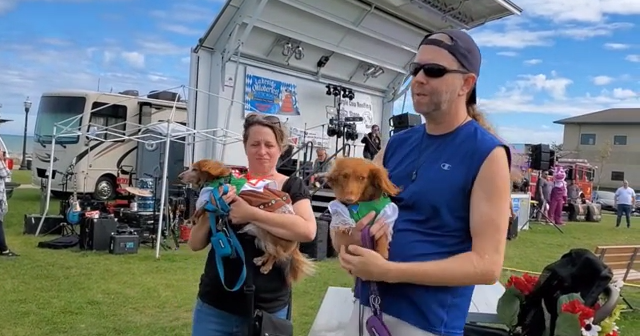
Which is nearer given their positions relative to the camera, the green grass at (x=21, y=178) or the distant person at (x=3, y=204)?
the distant person at (x=3, y=204)

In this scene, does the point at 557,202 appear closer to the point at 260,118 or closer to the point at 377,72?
the point at 377,72

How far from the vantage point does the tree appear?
157ft

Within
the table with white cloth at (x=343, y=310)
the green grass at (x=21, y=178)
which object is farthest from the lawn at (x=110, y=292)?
the green grass at (x=21, y=178)

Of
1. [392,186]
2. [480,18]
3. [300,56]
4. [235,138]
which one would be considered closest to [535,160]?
[480,18]

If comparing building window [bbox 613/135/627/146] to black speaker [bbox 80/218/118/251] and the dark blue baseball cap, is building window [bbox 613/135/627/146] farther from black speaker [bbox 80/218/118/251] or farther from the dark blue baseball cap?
the dark blue baseball cap

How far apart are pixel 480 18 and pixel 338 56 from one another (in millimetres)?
3895

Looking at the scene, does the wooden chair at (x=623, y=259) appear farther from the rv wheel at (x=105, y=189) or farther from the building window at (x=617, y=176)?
the building window at (x=617, y=176)

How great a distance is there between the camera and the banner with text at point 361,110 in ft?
45.5

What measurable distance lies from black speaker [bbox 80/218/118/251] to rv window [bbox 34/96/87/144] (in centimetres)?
644

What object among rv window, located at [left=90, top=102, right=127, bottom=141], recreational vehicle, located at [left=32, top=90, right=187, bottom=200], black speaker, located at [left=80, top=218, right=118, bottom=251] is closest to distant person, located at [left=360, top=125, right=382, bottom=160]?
recreational vehicle, located at [left=32, top=90, right=187, bottom=200]

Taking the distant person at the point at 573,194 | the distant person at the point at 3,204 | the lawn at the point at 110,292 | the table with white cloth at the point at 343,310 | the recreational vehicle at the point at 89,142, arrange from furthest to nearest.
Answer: the distant person at the point at 573,194 → the recreational vehicle at the point at 89,142 → the distant person at the point at 3,204 → the lawn at the point at 110,292 → the table with white cloth at the point at 343,310

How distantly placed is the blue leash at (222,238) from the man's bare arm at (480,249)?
99 cm

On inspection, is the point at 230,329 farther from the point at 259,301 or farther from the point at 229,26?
the point at 229,26

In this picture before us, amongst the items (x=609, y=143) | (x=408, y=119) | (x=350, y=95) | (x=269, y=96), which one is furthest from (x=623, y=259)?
(x=609, y=143)
